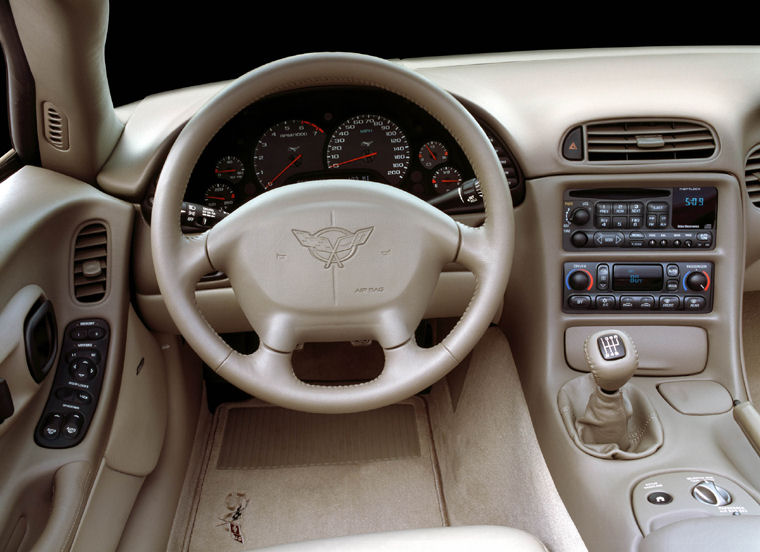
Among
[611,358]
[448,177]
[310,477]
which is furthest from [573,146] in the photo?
[310,477]

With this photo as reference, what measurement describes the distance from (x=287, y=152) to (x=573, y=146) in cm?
65

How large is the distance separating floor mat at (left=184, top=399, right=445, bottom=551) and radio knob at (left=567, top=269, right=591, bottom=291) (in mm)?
766

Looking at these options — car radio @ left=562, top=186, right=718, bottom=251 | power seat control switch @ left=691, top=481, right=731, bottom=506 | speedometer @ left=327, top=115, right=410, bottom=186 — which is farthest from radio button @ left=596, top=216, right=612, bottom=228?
power seat control switch @ left=691, top=481, right=731, bottom=506

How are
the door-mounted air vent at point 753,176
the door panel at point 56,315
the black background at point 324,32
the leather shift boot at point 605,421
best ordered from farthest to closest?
1. the black background at point 324,32
2. the door-mounted air vent at point 753,176
3. the leather shift boot at point 605,421
4. the door panel at point 56,315

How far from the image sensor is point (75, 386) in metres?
1.32

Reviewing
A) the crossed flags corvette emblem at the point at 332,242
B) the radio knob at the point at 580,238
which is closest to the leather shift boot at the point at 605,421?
the radio knob at the point at 580,238

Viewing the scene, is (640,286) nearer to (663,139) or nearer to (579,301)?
(579,301)

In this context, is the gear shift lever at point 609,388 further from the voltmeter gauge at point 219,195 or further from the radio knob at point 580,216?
the voltmeter gauge at point 219,195

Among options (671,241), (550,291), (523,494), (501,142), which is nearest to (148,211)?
(501,142)

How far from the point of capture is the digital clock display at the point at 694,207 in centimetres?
149

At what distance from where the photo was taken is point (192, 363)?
6.36 ft

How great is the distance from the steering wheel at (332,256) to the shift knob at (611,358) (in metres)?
0.28

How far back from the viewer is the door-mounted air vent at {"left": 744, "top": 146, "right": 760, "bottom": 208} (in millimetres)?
1591

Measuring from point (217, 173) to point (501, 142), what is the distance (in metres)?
0.65
